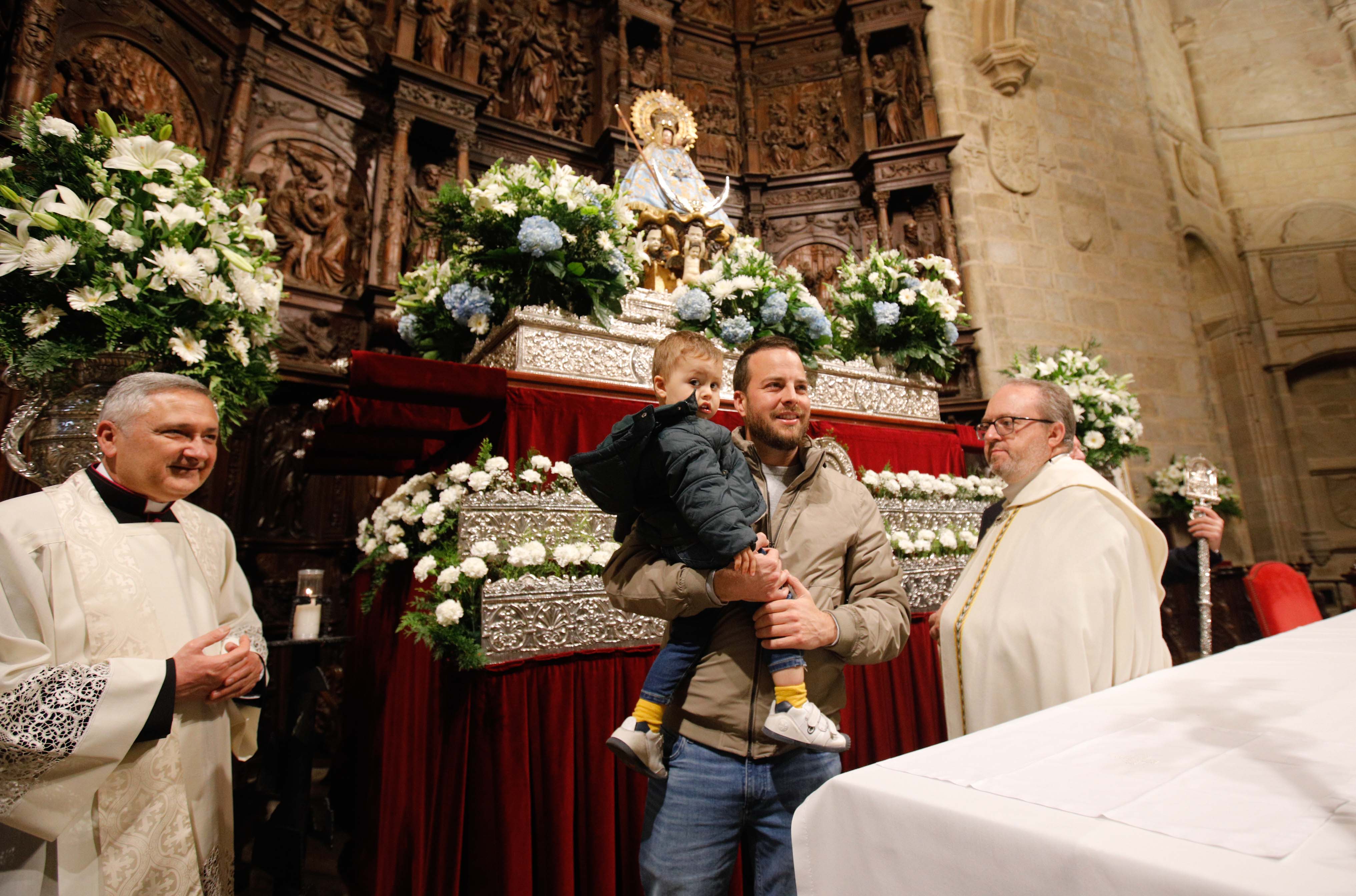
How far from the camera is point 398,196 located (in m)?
6.03

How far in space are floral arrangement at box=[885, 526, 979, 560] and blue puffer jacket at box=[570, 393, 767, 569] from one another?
1.74 m

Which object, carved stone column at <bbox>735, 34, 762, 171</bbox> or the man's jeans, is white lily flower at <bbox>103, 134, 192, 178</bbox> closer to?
the man's jeans

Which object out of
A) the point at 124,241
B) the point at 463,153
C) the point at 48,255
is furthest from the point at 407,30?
the point at 48,255

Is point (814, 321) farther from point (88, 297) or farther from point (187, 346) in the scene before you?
point (88, 297)

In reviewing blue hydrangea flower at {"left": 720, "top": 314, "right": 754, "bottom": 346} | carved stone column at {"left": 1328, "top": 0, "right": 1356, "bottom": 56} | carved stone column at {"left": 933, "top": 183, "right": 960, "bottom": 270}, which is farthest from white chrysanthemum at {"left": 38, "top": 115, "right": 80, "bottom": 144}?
carved stone column at {"left": 1328, "top": 0, "right": 1356, "bottom": 56}

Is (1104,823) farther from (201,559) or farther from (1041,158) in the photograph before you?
(1041,158)

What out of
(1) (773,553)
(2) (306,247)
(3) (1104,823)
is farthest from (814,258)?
(3) (1104,823)

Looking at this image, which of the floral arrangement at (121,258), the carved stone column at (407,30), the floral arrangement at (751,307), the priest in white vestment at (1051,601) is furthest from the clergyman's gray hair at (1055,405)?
the carved stone column at (407,30)

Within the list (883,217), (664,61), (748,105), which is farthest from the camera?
(748,105)

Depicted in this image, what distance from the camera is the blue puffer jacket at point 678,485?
131cm

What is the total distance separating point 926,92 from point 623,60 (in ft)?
13.5

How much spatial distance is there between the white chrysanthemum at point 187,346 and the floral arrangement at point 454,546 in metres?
0.88

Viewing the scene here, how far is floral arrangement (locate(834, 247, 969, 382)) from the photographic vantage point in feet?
13.6

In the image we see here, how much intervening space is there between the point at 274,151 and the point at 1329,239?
15126mm
